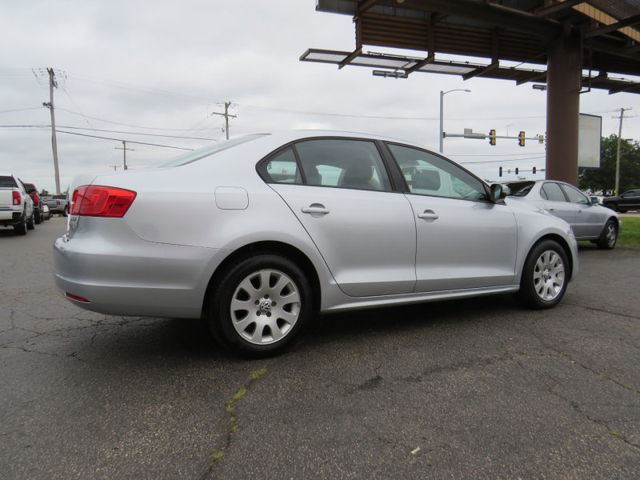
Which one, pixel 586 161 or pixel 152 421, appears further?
pixel 586 161

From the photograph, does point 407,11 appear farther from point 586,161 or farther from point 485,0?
point 586,161

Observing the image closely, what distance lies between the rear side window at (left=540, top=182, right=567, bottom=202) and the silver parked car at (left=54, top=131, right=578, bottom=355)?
201 inches

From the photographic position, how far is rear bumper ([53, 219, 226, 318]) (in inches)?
112

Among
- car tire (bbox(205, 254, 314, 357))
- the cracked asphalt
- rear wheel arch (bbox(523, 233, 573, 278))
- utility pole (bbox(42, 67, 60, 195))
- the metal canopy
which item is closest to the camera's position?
the cracked asphalt

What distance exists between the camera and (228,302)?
10.0 ft

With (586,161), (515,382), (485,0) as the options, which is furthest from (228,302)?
(586,161)

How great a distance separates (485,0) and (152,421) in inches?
416

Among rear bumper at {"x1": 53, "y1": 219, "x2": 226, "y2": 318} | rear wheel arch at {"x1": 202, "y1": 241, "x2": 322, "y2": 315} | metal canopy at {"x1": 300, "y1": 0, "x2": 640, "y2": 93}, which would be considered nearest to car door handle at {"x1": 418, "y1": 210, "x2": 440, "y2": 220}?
rear wheel arch at {"x1": 202, "y1": 241, "x2": 322, "y2": 315}

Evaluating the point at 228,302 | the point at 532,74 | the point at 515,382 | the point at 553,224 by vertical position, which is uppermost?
the point at 532,74

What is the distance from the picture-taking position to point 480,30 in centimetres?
1212

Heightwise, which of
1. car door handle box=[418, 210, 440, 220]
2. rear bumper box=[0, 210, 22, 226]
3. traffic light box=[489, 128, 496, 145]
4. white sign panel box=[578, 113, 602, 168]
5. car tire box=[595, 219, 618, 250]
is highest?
traffic light box=[489, 128, 496, 145]

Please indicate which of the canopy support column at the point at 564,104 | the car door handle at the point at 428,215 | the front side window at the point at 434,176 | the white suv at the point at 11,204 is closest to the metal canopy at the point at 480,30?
the canopy support column at the point at 564,104

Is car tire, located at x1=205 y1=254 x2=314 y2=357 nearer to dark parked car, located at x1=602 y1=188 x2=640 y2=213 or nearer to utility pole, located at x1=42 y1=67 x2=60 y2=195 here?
dark parked car, located at x1=602 y1=188 x2=640 y2=213

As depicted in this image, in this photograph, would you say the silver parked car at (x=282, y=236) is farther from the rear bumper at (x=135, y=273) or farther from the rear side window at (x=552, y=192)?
Answer: the rear side window at (x=552, y=192)
